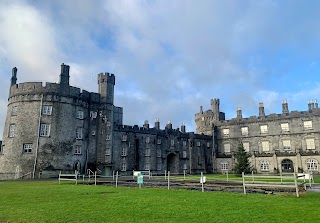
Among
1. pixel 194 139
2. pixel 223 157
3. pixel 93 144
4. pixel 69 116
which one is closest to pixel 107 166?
pixel 93 144

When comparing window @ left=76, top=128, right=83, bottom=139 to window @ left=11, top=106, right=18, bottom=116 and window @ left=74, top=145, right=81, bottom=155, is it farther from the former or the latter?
window @ left=11, top=106, right=18, bottom=116

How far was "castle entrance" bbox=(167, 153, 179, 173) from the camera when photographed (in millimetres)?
55094

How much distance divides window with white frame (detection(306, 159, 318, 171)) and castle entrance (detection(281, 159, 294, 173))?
9.63 feet

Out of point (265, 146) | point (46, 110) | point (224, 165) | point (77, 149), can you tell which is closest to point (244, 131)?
point (265, 146)

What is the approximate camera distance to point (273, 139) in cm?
5459

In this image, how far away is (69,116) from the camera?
131 ft

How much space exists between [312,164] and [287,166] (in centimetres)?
429

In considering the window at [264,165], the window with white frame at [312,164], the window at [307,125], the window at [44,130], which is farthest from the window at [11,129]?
the window at [307,125]

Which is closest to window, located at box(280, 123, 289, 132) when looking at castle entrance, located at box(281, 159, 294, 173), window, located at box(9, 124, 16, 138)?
castle entrance, located at box(281, 159, 294, 173)

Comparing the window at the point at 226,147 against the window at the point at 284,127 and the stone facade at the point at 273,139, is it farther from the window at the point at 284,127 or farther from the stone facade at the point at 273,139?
the window at the point at 284,127

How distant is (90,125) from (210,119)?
33.9 metres

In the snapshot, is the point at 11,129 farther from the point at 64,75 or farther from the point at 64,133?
the point at 64,75

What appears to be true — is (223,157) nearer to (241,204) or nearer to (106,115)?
(106,115)

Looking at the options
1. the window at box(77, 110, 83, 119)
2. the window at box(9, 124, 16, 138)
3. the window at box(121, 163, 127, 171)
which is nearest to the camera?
the window at box(9, 124, 16, 138)
